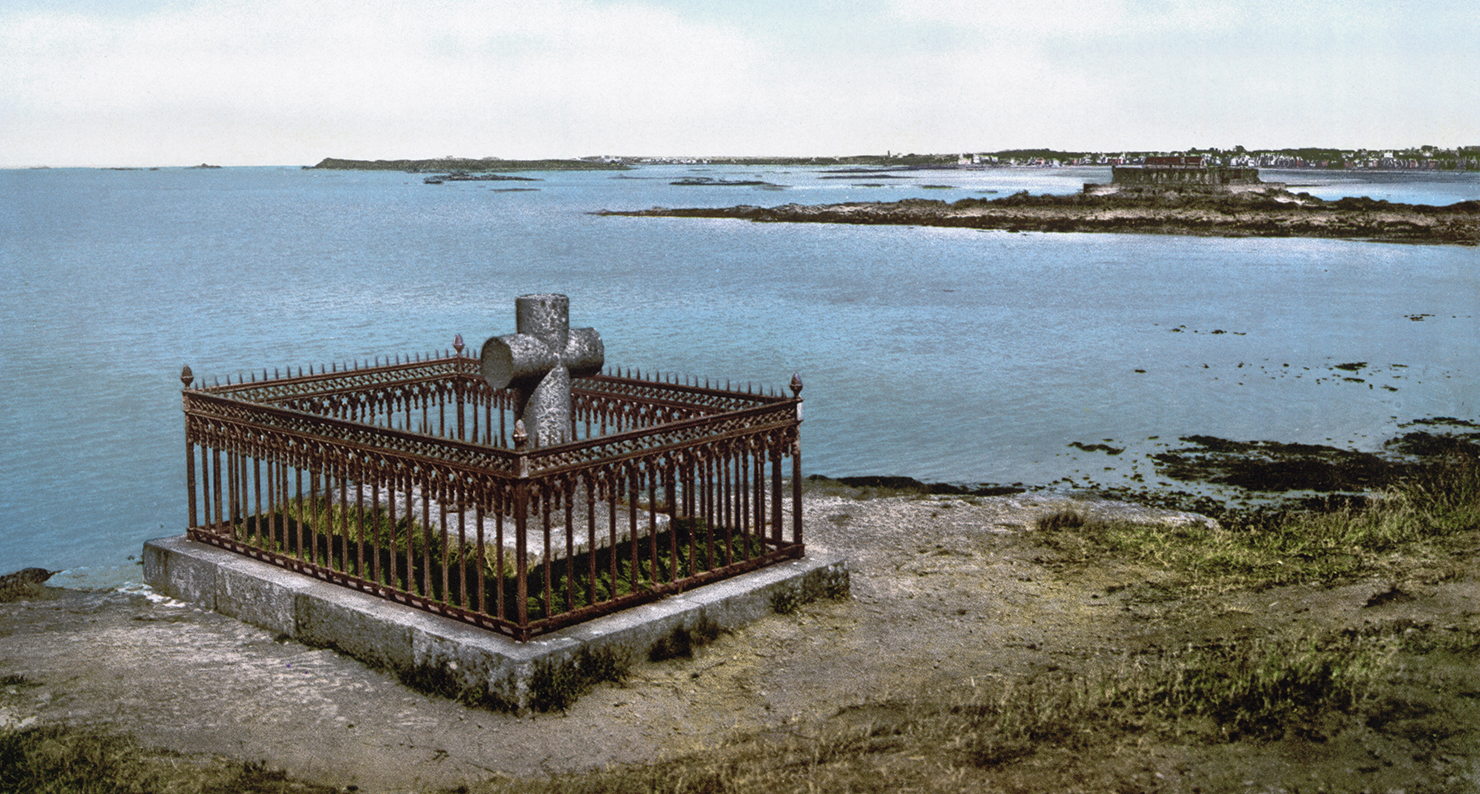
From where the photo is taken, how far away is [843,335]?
37.4 meters

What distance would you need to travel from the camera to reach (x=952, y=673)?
9625 millimetres

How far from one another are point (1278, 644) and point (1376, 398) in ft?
56.7

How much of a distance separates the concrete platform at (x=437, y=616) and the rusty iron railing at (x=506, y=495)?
0.46 ft

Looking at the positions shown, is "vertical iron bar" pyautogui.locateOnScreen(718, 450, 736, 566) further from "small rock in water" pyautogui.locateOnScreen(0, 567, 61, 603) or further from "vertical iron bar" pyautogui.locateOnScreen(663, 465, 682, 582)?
"small rock in water" pyautogui.locateOnScreen(0, 567, 61, 603)

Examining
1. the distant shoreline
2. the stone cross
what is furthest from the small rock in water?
the distant shoreline

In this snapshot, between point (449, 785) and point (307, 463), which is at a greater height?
point (307, 463)

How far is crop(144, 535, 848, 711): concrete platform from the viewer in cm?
913

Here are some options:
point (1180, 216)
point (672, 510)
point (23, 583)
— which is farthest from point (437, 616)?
point (1180, 216)

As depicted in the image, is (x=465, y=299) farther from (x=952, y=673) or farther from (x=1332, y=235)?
(x=1332, y=235)

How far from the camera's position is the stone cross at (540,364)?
1121cm

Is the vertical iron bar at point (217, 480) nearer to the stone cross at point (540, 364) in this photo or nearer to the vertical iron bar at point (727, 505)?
the stone cross at point (540, 364)

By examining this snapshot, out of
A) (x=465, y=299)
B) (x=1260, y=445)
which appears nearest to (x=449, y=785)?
(x=1260, y=445)

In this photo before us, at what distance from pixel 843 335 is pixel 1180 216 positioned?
60.8 m

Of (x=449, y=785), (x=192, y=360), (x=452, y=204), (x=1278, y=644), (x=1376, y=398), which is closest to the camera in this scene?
(x=449, y=785)
